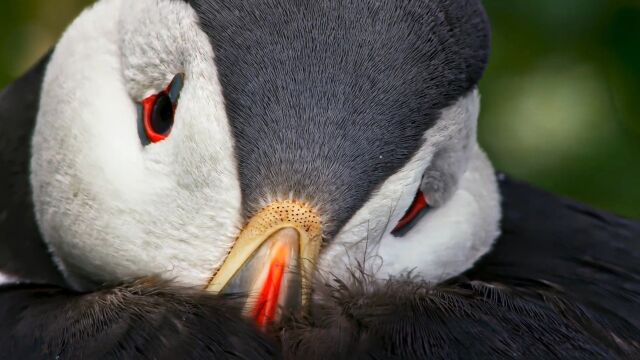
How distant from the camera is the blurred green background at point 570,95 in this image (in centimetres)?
341

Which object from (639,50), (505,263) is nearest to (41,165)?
(505,263)

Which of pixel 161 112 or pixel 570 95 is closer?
pixel 161 112

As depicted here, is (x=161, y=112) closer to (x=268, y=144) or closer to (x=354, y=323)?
(x=268, y=144)

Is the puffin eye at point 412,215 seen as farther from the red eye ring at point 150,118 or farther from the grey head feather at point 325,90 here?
the red eye ring at point 150,118

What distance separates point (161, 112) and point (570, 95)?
1.90m

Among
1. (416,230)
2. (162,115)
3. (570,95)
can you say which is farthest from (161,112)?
(570,95)

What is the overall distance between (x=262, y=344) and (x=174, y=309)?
0.14 metres

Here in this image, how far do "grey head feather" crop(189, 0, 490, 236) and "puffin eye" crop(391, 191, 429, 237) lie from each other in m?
0.13

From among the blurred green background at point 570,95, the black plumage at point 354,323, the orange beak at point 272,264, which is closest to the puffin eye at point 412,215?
the black plumage at point 354,323

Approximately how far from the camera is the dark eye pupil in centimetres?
175

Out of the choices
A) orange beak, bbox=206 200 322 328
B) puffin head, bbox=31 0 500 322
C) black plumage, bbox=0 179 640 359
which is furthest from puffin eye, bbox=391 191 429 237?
orange beak, bbox=206 200 322 328

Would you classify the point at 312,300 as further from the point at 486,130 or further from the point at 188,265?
the point at 486,130

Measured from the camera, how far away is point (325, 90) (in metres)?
1.64

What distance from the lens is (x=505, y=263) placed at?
2.01 meters
